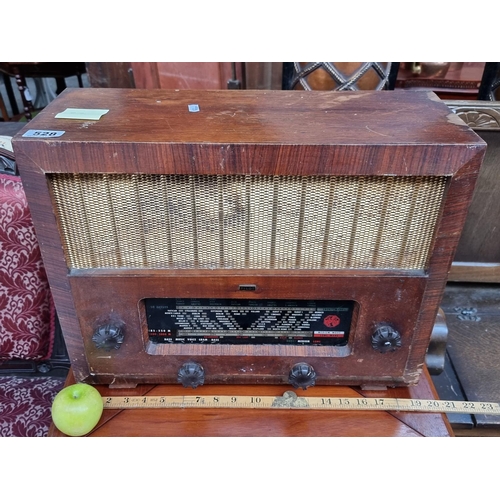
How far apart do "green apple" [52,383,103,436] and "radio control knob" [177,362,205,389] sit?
0.54 ft

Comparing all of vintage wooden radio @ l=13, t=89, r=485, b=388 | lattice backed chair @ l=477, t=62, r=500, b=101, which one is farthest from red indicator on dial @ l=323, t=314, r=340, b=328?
lattice backed chair @ l=477, t=62, r=500, b=101

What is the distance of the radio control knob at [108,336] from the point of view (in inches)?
34.1

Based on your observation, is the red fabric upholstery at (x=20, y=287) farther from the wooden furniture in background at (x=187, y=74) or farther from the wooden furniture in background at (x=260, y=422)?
the wooden furniture in background at (x=187, y=74)

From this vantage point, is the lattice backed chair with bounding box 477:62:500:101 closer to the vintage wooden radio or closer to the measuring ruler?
the vintage wooden radio

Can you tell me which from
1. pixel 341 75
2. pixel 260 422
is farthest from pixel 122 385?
pixel 341 75

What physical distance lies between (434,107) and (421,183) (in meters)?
0.20

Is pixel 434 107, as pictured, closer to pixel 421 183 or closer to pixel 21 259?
pixel 421 183

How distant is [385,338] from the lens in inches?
34.2

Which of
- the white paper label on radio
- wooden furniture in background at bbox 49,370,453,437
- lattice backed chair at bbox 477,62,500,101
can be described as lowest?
wooden furniture in background at bbox 49,370,453,437

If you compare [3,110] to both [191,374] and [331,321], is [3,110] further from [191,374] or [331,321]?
[331,321]

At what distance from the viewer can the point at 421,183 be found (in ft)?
2.49

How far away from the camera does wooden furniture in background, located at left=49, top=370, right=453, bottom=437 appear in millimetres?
908

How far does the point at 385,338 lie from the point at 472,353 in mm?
530

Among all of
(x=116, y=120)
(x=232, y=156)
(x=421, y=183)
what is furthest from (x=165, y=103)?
(x=421, y=183)
